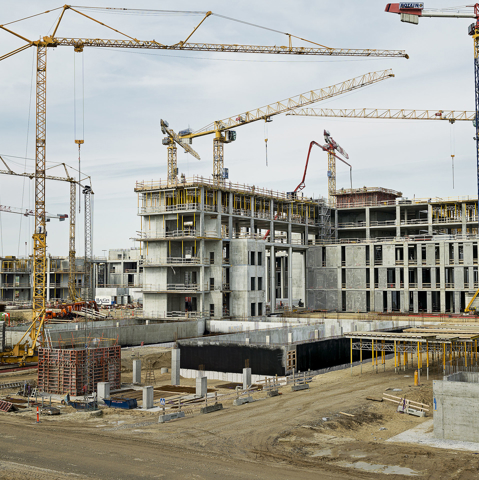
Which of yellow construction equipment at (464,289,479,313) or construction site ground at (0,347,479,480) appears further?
yellow construction equipment at (464,289,479,313)

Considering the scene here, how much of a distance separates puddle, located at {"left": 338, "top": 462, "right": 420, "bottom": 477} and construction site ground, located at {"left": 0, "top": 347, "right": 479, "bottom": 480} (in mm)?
34

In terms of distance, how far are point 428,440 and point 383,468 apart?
4.73 metres

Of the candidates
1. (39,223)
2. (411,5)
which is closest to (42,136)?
(39,223)

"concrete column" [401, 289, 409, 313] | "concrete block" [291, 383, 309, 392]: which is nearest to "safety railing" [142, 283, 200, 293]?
"concrete column" [401, 289, 409, 313]

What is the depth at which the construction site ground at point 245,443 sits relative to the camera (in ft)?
66.3

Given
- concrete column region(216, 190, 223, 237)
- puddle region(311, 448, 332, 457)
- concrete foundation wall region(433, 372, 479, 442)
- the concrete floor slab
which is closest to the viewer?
puddle region(311, 448, 332, 457)

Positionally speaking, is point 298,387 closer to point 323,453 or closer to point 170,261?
point 323,453

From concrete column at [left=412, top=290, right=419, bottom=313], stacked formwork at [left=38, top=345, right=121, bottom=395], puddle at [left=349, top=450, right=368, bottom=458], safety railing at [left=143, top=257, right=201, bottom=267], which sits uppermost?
safety railing at [left=143, top=257, right=201, bottom=267]

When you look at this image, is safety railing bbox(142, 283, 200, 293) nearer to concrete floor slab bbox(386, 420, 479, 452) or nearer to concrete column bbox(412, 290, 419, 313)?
concrete column bbox(412, 290, 419, 313)

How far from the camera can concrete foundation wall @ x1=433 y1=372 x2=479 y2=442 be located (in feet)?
79.5

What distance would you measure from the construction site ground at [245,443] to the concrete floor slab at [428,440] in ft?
1.84

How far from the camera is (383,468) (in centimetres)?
2055

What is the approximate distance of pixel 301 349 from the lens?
4312 centimetres

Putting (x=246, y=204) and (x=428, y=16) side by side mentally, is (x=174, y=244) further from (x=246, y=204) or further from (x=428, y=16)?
(x=428, y=16)
